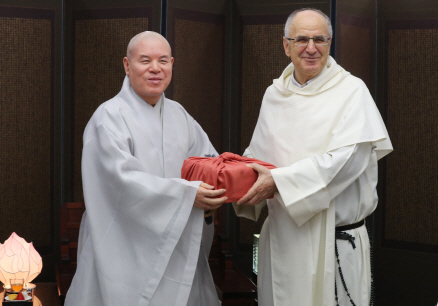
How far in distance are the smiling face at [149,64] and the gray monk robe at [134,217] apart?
9 cm

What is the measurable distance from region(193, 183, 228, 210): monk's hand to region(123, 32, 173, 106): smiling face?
19.7 inches

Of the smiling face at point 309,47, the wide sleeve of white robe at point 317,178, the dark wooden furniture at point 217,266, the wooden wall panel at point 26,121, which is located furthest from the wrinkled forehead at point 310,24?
the wooden wall panel at point 26,121

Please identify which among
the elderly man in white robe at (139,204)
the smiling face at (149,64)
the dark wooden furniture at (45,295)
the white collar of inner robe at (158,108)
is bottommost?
the dark wooden furniture at (45,295)

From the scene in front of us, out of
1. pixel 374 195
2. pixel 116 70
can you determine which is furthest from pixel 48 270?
pixel 374 195

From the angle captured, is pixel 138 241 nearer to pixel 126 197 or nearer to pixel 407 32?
pixel 126 197

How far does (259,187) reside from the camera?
250cm

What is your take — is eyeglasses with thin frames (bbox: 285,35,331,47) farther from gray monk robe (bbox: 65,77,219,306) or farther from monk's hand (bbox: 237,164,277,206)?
gray monk robe (bbox: 65,77,219,306)

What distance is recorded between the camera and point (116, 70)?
4.05m

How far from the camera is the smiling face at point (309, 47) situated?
2.64m

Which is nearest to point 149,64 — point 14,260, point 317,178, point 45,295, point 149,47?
point 149,47

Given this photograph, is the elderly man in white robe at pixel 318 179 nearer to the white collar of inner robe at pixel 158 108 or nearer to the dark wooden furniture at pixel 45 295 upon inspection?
the white collar of inner robe at pixel 158 108

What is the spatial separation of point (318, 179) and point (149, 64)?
88 centimetres

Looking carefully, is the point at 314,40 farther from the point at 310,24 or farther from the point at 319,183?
the point at 319,183

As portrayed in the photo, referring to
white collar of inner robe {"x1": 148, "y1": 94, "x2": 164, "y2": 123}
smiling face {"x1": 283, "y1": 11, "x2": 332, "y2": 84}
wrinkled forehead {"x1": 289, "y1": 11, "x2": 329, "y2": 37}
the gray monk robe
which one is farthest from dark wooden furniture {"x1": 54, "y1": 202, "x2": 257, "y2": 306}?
wrinkled forehead {"x1": 289, "y1": 11, "x2": 329, "y2": 37}
